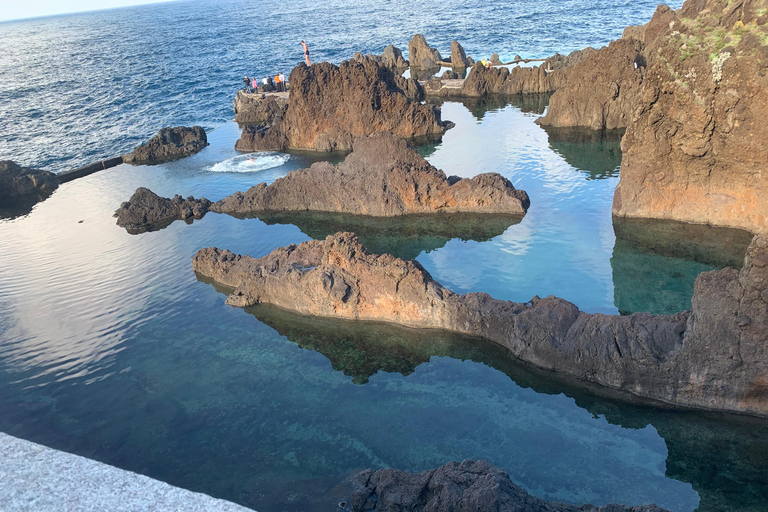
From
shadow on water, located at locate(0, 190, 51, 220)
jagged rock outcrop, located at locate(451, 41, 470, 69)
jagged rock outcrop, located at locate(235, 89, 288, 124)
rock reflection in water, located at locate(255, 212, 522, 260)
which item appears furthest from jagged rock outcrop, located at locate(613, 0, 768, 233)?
jagged rock outcrop, located at locate(451, 41, 470, 69)

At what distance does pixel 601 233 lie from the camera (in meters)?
17.3

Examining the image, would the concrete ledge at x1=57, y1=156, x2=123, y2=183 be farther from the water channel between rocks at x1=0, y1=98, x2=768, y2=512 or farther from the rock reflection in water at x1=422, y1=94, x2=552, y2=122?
the rock reflection in water at x1=422, y1=94, x2=552, y2=122

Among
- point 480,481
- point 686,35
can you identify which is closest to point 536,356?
point 480,481

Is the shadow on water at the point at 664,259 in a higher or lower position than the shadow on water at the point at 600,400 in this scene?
higher

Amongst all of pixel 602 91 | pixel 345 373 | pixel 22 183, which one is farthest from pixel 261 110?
pixel 345 373

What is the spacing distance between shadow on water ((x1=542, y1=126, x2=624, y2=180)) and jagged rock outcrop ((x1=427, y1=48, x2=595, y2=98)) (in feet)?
31.9

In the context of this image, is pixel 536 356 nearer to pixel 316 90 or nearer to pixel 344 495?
pixel 344 495

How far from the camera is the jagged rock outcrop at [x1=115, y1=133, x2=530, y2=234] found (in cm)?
2000

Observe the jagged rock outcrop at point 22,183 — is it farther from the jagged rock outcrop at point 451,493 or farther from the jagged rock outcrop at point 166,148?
the jagged rock outcrop at point 451,493

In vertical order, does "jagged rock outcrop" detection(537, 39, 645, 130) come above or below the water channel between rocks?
above

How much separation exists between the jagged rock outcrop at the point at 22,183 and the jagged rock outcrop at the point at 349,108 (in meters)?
12.9

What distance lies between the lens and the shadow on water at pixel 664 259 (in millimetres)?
13867

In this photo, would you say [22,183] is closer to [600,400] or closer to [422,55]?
[600,400]

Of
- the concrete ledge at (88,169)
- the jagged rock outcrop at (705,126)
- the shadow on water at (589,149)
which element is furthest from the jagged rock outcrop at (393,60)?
the jagged rock outcrop at (705,126)
